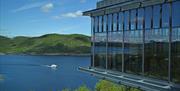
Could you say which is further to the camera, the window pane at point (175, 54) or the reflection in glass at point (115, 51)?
the reflection in glass at point (115, 51)

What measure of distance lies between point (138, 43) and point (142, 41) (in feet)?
1.54

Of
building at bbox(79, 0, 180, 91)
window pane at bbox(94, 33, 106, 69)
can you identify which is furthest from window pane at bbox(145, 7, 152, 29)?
window pane at bbox(94, 33, 106, 69)

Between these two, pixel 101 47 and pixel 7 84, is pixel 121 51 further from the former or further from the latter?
pixel 7 84

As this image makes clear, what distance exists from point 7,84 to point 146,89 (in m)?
61.6

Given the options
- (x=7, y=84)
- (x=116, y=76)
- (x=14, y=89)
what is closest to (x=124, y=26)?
(x=116, y=76)

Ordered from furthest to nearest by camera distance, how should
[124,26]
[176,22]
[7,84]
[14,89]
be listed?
[7,84] → [14,89] → [124,26] → [176,22]

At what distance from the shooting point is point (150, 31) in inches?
674

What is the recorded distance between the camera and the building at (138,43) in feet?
50.9

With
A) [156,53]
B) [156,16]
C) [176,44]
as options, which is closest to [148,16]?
[156,16]

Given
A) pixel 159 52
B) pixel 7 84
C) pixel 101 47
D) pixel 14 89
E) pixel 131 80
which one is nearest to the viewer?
pixel 159 52

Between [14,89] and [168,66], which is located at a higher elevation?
[168,66]

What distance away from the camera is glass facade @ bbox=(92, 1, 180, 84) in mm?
15453

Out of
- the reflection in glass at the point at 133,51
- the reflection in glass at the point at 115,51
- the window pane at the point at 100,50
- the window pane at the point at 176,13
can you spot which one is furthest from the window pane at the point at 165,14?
the window pane at the point at 100,50

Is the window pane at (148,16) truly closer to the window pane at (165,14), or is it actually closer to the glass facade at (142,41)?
the glass facade at (142,41)
